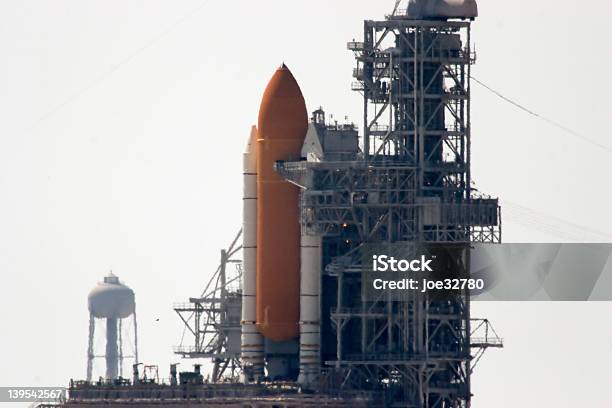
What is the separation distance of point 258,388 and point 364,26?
23.3 metres

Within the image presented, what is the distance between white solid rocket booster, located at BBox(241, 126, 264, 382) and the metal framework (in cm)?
494

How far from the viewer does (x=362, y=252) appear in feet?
622

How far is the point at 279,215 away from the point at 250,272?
482 cm

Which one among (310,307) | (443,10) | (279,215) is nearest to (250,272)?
(279,215)

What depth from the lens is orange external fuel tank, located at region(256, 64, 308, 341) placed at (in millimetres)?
192750

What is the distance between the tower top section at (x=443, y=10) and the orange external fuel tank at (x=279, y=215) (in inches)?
354

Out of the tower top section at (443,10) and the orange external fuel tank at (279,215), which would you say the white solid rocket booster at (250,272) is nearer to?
the orange external fuel tank at (279,215)

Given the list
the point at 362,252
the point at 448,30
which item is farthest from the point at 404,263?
the point at 448,30

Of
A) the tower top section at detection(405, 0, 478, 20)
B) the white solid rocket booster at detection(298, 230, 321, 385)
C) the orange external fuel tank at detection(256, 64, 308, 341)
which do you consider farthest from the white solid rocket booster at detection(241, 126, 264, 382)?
the tower top section at detection(405, 0, 478, 20)

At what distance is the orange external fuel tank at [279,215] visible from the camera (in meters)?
193

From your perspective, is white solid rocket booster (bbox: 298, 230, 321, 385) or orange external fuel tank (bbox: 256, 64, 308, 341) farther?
orange external fuel tank (bbox: 256, 64, 308, 341)

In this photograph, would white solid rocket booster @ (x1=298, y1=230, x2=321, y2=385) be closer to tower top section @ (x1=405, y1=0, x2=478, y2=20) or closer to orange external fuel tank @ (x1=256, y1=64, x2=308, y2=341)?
orange external fuel tank @ (x1=256, y1=64, x2=308, y2=341)

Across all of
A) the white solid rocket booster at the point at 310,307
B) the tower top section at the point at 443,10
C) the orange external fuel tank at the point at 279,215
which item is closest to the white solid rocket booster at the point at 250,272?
the orange external fuel tank at the point at 279,215

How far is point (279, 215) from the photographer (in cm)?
19300
